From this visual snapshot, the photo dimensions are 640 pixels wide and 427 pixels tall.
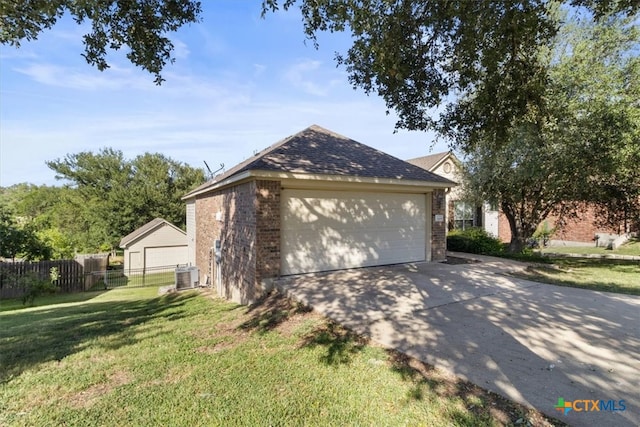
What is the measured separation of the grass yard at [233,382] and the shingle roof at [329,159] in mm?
3812

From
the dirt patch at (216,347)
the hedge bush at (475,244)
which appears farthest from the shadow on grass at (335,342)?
the hedge bush at (475,244)

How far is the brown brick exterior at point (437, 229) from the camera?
9.81 m

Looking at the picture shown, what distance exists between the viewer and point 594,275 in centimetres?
880

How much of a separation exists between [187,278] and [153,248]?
518 inches

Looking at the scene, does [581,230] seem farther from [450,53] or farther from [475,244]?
[450,53]

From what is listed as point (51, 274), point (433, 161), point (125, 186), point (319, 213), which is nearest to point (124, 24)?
point (319, 213)

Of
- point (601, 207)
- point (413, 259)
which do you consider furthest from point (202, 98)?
point (601, 207)

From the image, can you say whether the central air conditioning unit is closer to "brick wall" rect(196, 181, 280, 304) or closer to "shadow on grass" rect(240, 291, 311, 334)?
"brick wall" rect(196, 181, 280, 304)

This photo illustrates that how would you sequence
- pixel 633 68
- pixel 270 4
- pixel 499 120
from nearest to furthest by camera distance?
pixel 270 4
pixel 499 120
pixel 633 68

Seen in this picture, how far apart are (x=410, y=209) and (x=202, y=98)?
8959 mm

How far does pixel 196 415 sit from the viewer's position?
8.86 ft

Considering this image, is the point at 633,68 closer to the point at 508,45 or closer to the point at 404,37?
the point at 508,45

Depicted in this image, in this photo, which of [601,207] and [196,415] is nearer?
[196,415]

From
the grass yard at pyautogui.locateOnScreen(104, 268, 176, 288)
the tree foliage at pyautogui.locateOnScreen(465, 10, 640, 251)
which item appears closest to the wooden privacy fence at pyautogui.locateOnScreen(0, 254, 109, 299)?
the grass yard at pyautogui.locateOnScreen(104, 268, 176, 288)
